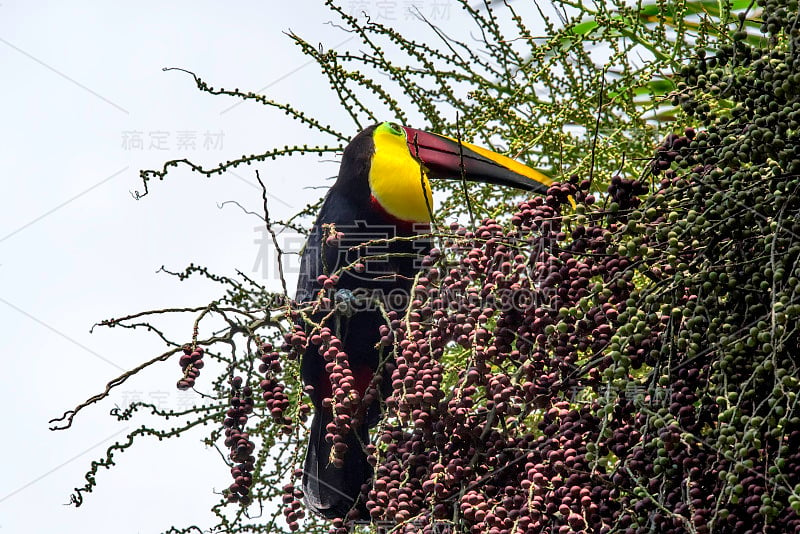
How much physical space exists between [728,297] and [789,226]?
0.11 metres

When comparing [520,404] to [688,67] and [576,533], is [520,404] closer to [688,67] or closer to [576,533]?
[576,533]

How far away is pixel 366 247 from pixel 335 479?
0.44 m

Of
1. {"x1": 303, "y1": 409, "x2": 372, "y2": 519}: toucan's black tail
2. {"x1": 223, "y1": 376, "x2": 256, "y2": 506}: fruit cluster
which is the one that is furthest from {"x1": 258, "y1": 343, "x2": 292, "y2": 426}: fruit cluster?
{"x1": 303, "y1": 409, "x2": 372, "y2": 519}: toucan's black tail

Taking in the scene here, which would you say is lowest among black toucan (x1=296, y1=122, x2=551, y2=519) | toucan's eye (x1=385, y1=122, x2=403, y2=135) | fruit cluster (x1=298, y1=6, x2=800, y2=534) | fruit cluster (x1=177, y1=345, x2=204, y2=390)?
fruit cluster (x1=298, y1=6, x2=800, y2=534)

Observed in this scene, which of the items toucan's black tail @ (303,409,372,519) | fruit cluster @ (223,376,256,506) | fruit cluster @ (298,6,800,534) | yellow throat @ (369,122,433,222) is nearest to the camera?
fruit cluster @ (298,6,800,534)

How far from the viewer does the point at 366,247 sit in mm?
1862

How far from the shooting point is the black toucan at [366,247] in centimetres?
182

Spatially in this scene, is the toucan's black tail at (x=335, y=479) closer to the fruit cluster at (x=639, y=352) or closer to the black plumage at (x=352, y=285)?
the black plumage at (x=352, y=285)

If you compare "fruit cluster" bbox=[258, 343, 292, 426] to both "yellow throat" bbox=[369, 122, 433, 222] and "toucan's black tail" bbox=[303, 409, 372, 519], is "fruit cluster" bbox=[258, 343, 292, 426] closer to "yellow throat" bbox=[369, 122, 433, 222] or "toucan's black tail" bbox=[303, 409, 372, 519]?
"toucan's black tail" bbox=[303, 409, 372, 519]

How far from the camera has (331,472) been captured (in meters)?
1.83

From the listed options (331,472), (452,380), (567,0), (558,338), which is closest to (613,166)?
(567,0)

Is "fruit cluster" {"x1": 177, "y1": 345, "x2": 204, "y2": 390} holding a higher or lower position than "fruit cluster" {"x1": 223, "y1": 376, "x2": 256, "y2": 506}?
higher

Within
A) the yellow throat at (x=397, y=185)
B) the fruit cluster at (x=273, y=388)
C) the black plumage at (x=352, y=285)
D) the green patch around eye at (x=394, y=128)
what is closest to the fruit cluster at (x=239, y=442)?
the fruit cluster at (x=273, y=388)

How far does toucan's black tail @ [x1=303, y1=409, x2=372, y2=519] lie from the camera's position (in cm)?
179
